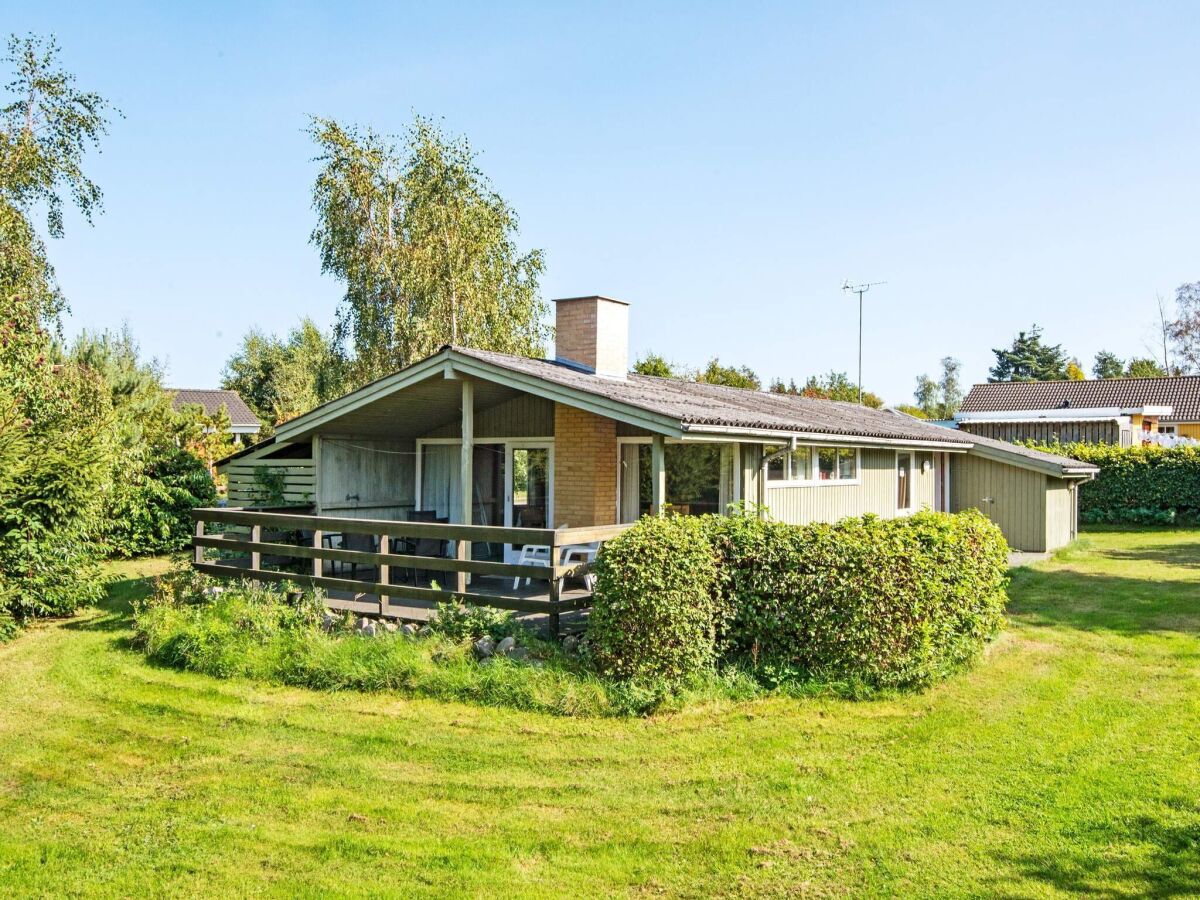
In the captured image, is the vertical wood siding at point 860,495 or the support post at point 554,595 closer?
the support post at point 554,595

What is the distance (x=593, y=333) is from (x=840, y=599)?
7006 mm

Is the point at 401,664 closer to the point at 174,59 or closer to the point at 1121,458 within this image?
the point at 174,59

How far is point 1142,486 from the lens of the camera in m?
24.6

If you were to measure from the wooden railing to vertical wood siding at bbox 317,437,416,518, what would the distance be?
122 centimetres

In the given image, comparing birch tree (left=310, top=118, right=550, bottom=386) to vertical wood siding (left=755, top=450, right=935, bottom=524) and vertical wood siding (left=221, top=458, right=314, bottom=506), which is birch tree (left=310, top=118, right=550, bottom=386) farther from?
vertical wood siding (left=755, top=450, right=935, bottom=524)

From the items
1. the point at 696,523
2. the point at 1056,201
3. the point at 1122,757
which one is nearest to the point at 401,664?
the point at 696,523

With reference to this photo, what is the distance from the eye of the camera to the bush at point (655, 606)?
773 centimetres

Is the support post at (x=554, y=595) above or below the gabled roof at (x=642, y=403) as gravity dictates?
below

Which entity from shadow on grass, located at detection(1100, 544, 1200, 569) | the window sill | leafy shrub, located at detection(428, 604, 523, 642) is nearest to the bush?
leafy shrub, located at detection(428, 604, 523, 642)

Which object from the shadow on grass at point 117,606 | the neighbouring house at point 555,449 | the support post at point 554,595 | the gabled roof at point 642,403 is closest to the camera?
the support post at point 554,595

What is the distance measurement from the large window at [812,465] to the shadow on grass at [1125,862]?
7728 mm

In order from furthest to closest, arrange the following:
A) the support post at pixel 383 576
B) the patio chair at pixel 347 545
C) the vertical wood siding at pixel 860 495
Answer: the vertical wood siding at pixel 860 495, the patio chair at pixel 347 545, the support post at pixel 383 576

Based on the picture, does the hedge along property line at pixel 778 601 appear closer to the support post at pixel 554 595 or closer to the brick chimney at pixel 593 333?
the support post at pixel 554 595

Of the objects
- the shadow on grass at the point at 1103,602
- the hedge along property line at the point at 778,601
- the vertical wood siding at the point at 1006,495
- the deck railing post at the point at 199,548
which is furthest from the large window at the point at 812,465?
the deck railing post at the point at 199,548
